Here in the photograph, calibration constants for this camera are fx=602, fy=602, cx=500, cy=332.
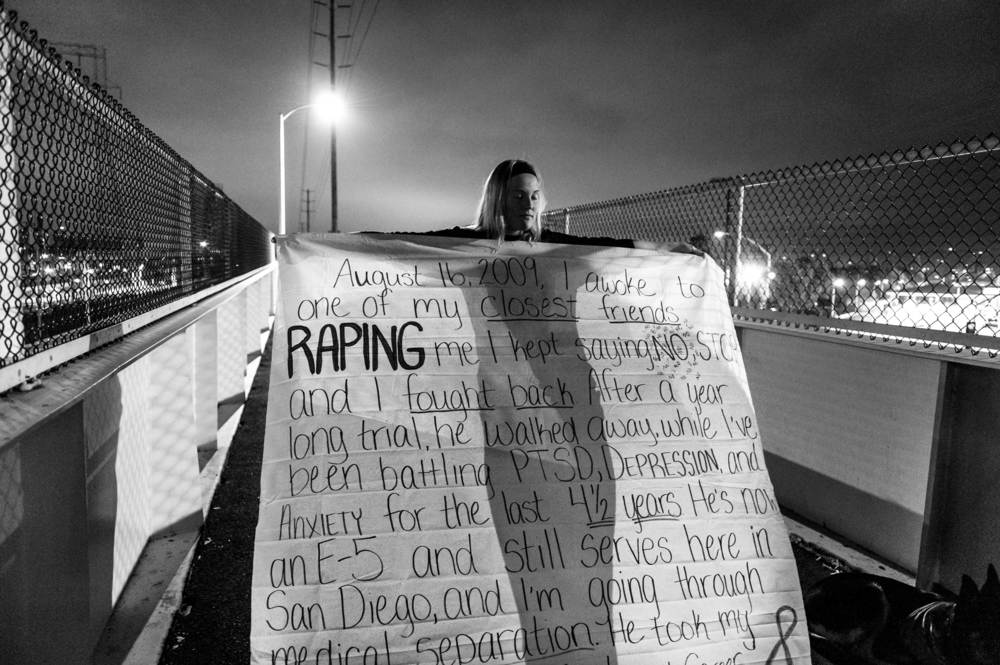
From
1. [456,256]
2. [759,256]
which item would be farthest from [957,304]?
[456,256]

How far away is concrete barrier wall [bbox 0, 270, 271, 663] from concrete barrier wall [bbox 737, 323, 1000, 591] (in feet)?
11.6

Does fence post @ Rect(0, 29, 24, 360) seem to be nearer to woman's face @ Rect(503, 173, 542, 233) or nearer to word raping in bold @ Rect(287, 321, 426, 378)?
word raping in bold @ Rect(287, 321, 426, 378)

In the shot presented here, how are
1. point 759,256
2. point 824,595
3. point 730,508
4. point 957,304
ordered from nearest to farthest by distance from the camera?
point 730,508 → point 824,595 → point 957,304 → point 759,256

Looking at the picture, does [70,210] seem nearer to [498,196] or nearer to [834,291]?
[498,196]

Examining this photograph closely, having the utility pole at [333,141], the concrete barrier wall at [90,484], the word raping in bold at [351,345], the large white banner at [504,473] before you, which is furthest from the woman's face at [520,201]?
the utility pole at [333,141]

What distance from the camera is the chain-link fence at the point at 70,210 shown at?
5.63ft

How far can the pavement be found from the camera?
2.52m

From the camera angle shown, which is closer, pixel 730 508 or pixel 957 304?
pixel 730 508

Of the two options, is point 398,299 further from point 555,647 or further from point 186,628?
point 186,628

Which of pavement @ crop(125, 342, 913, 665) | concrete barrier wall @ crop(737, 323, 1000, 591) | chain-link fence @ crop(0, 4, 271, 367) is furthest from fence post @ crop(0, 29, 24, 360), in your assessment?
concrete barrier wall @ crop(737, 323, 1000, 591)

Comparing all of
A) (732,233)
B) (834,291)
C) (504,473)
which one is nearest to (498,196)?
(504,473)

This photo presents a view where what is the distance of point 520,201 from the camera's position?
8.84 feet

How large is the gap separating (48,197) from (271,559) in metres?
1.35

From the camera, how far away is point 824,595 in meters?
2.64
